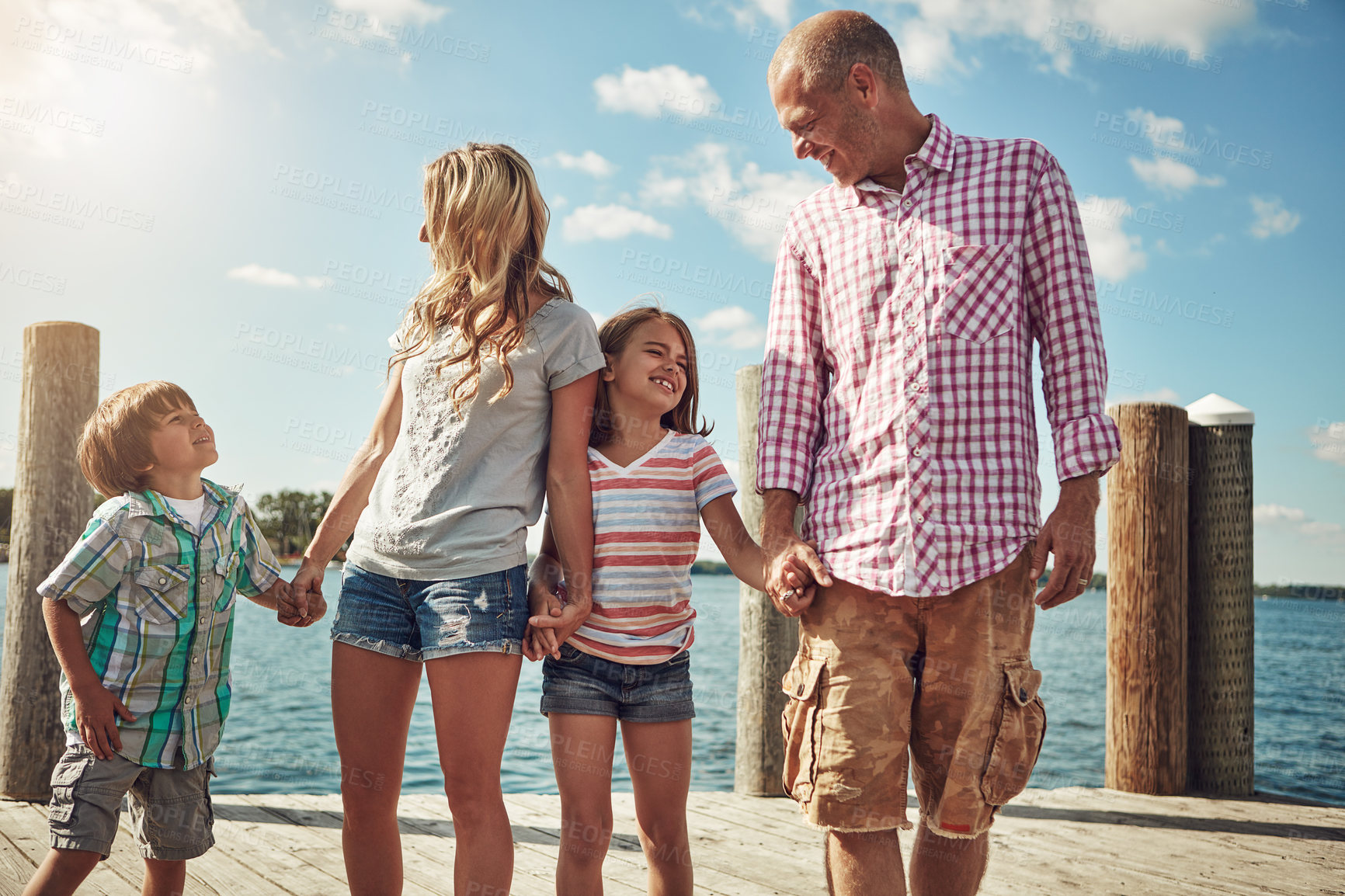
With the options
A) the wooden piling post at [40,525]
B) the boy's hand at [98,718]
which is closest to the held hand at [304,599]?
the boy's hand at [98,718]

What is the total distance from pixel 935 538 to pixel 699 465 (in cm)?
67

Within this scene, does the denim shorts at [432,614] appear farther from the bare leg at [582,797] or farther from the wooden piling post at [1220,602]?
the wooden piling post at [1220,602]

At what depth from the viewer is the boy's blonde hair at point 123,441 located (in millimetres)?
2371

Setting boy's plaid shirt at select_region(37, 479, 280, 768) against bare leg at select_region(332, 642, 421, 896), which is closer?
bare leg at select_region(332, 642, 421, 896)

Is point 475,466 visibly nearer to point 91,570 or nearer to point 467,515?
point 467,515

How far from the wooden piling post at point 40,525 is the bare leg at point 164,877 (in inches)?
74.3

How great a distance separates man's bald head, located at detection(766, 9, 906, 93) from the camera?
1.93m

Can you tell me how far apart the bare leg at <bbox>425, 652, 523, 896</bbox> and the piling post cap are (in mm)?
3683

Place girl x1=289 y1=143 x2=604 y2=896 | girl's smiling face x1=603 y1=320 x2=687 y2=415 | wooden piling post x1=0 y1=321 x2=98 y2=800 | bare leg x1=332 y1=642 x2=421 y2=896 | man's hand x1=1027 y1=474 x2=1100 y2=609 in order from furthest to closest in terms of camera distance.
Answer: wooden piling post x1=0 y1=321 x2=98 y2=800 → girl's smiling face x1=603 y1=320 x2=687 y2=415 → bare leg x1=332 y1=642 x2=421 y2=896 → girl x1=289 y1=143 x2=604 y2=896 → man's hand x1=1027 y1=474 x2=1100 y2=609

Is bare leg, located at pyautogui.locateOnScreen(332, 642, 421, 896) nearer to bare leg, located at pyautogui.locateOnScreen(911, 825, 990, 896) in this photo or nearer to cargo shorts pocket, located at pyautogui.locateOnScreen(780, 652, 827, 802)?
cargo shorts pocket, located at pyautogui.locateOnScreen(780, 652, 827, 802)

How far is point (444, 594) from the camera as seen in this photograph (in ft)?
6.55

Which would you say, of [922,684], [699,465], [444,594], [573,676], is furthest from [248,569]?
[922,684]

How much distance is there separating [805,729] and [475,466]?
0.88m

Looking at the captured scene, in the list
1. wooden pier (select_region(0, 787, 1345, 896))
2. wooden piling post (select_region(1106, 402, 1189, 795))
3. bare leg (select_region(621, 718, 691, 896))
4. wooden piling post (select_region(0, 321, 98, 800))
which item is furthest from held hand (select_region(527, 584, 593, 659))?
wooden piling post (select_region(1106, 402, 1189, 795))
